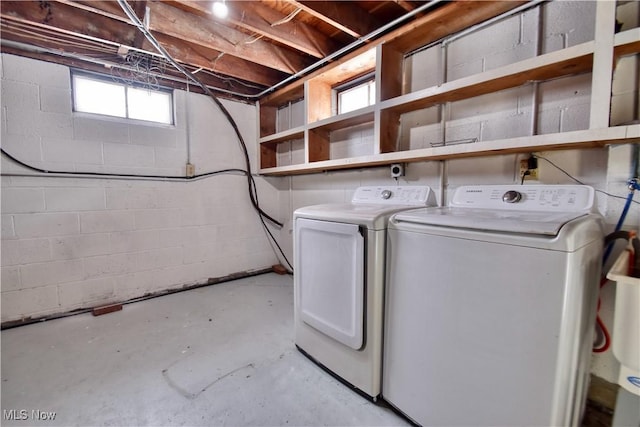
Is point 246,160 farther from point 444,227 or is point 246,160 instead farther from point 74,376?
point 444,227

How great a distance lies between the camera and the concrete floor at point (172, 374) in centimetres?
133

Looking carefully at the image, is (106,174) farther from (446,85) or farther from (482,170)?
(482,170)

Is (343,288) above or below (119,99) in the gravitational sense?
below

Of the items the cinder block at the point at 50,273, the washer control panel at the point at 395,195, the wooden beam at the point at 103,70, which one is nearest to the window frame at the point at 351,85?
the washer control panel at the point at 395,195

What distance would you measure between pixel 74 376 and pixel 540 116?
3022 mm

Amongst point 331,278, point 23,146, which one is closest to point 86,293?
point 23,146

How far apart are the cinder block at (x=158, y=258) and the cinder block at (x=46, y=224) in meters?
0.56

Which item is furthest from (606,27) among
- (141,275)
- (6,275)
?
(6,275)

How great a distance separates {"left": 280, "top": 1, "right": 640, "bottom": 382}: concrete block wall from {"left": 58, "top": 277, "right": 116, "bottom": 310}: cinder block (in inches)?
107

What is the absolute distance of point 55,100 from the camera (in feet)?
7.27

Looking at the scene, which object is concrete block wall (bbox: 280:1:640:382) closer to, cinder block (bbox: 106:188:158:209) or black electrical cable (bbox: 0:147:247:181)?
black electrical cable (bbox: 0:147:247:181)

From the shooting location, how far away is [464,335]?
3.50 feet

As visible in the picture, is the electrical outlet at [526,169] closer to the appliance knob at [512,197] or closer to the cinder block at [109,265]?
the appliance knob at [512,197]

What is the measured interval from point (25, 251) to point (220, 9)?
2375 mm
